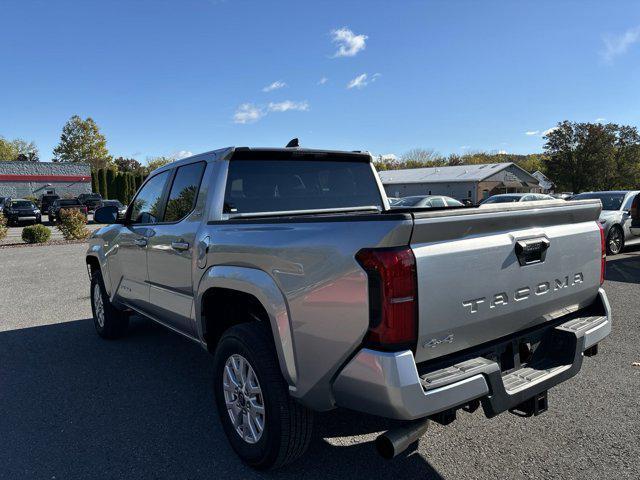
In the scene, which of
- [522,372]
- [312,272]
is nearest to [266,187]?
[312,272]

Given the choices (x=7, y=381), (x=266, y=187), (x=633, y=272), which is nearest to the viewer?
(x=266, y=187)

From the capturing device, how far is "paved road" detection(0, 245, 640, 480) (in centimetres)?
286

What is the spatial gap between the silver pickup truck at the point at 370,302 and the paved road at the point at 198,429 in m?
0.48

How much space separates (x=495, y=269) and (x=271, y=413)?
4.72 feet

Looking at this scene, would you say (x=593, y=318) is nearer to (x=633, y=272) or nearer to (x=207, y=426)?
(x=207, y=426)

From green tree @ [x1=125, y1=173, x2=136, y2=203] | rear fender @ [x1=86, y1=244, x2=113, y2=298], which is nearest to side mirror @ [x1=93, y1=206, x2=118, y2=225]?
rear fender @ [x1=86, y1=244, x2=113, y2=298]

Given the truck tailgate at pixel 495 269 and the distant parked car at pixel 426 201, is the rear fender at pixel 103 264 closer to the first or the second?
the truck tailgate at pixel 495 269

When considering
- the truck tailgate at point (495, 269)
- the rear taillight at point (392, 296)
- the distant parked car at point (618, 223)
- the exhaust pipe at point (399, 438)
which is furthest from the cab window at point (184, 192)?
the distant parked car at point (618, 223)

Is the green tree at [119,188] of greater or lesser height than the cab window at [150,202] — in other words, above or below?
above

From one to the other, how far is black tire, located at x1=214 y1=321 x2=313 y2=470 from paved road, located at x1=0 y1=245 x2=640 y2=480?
192mm

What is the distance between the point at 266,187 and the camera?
3646 millimetres

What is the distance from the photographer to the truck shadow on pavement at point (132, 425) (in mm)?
2898

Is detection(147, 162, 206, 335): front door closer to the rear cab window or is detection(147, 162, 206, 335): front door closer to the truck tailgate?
the rear cab window

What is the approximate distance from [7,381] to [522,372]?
14.9ft
